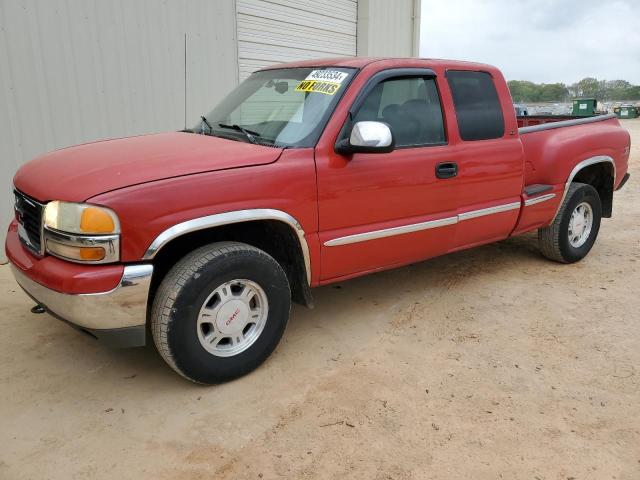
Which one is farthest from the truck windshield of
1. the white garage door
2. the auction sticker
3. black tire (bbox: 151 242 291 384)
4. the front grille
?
the white garage door

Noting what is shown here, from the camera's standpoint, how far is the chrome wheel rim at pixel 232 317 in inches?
112

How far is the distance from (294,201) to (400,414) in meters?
1.29

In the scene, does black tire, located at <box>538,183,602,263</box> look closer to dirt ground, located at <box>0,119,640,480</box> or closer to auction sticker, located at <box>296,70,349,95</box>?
dirt ground, located at <box>0,119,640,480</box>

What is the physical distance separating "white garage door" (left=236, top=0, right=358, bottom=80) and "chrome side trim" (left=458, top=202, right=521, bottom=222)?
187 inches

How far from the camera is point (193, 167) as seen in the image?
273 centimetres

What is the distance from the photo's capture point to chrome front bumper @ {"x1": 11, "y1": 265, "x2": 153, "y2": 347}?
2.51 meters

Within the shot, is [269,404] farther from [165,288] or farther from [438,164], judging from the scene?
[438,164]

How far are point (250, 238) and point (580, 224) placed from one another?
11.5 ft

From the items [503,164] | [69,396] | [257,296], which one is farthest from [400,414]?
[503,164]

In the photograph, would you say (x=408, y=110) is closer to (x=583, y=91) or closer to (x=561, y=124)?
(x=561, y=124)

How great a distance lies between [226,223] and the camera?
2768 mm

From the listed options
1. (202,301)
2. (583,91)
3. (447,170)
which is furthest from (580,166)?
(583,91)

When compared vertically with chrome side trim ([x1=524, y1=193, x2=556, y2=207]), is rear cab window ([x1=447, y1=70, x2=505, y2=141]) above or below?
above

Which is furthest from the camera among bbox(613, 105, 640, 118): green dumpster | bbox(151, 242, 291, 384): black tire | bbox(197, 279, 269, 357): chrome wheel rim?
bbox(613, 105, 640, 118): green dumpster
